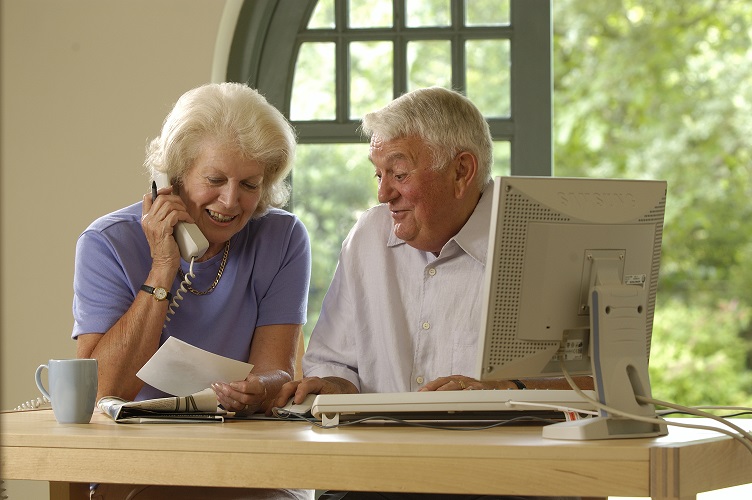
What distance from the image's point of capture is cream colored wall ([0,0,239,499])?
117 inches

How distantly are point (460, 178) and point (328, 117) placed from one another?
1.20 meters

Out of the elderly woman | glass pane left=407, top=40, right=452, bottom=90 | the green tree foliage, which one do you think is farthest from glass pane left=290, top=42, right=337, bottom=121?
the green tree foliage

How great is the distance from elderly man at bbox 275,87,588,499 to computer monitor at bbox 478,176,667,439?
1.70 ft

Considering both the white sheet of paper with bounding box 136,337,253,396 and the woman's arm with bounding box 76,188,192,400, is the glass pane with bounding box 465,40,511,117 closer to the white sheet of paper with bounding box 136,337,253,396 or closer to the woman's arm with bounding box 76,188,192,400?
the woman's arm with bounding box 76,188,192,400

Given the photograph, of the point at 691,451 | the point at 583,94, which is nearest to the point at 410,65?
the point at 691,451

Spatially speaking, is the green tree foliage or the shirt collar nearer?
the shirt collar

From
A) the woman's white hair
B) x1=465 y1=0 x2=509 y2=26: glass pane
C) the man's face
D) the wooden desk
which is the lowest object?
the wooden desk

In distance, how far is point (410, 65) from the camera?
3.00 m

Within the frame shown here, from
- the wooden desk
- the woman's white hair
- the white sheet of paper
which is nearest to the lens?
the wooden desk

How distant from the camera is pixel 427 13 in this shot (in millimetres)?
2996

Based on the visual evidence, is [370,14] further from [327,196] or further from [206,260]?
[206,260]

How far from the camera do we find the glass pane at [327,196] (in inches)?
121

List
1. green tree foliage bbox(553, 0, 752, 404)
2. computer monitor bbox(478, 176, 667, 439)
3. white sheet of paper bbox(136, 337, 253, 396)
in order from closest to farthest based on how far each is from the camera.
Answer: computer monitor bbox(478, 176, 667, 439)
white sheet of paper bbox(136, 337, 253, 396)
green tree foliage bbox(553, 0, 752, 404)

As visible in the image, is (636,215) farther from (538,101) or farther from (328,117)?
(328,117)
